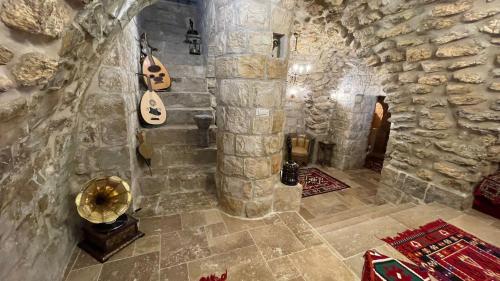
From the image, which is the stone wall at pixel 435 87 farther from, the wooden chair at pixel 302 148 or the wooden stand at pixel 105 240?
the wooden stand at pixel 105 240

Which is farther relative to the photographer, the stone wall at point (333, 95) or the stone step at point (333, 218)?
the stone wall at point (333, 95)

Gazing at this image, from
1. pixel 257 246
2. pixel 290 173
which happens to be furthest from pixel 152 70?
pixel 257 246

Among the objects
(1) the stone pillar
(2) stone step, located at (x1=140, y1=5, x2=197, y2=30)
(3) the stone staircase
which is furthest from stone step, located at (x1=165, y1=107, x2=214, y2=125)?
(2) stone step, located at (x1=140, y1=5, x2=197, y2=30)

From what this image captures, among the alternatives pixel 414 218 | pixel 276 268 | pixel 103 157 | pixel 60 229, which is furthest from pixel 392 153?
pixel 60 229

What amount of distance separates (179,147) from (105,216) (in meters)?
1.27

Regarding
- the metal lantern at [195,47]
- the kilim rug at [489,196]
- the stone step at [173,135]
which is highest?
the metal lantern at [195,47]

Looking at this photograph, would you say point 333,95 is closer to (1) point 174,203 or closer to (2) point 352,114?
(2) point 352,114

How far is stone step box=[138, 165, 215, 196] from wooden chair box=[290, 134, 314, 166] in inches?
105

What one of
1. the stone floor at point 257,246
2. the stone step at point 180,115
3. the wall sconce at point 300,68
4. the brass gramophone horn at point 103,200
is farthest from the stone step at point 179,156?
the wall sconce at point 300,68

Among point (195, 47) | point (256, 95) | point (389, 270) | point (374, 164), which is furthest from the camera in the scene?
point (374, 164)

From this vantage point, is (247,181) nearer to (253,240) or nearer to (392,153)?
(253,240)

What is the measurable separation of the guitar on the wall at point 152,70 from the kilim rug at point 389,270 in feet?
10.4

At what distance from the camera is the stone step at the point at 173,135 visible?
269 cm

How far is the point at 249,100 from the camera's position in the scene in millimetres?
1932
